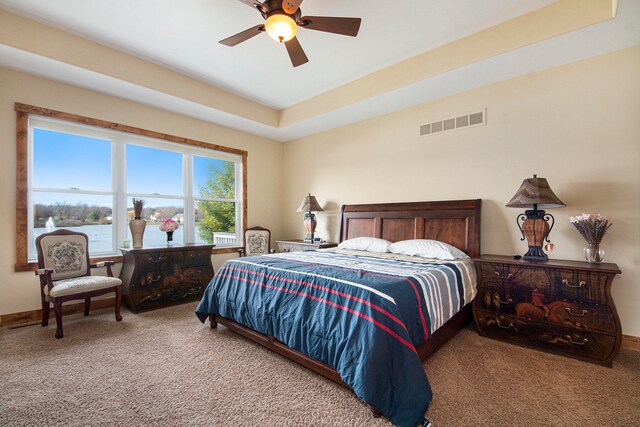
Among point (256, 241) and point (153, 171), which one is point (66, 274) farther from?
point (256, 241)

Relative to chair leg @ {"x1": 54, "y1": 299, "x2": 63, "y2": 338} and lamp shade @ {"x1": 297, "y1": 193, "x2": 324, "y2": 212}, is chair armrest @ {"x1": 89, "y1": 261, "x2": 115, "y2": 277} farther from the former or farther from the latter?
lamp shade @ {"x1": 297, "y1": 193, "x2": 324, "y2": 212}

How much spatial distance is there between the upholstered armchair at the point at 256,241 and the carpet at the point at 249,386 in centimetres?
231

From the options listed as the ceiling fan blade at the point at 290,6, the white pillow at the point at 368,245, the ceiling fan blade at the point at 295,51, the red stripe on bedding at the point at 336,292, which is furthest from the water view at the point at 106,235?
the ceiling fan blade at the point at 290,6

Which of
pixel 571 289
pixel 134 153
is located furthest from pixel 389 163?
pixel 134 153

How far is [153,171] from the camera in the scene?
4.44 m

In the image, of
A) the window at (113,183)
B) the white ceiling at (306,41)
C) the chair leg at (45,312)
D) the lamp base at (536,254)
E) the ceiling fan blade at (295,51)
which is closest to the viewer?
the ceiling fan blade at (295,51)

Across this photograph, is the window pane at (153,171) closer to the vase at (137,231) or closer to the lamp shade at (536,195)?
the vase at (137,231)

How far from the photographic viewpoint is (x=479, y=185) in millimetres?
3553

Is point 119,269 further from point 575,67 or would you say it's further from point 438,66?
point 575,67

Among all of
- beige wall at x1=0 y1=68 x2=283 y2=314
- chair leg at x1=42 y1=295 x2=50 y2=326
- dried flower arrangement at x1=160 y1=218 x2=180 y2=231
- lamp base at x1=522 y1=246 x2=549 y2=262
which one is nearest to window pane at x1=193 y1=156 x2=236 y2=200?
beige wall at x1=0 y1=68 x2=283 y2=314

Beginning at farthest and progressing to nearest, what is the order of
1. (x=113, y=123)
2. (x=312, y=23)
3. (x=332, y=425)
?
1. (x=113, y=123)
2. (x=312, y=23)
3. (x=332, y=425)

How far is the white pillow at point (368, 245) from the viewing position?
3.77 m

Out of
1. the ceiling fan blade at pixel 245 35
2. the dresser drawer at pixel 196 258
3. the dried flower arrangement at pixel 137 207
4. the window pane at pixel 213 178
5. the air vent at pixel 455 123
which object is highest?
the ceiling fan blade at pixel 245 35

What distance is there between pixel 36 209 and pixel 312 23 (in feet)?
12.7
